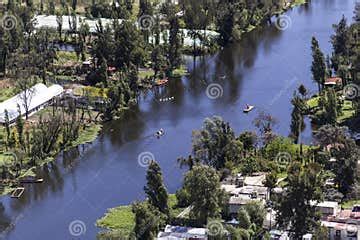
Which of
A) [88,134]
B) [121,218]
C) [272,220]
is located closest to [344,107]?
[88,134]

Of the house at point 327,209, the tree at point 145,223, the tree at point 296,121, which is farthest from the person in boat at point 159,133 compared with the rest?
the house at point 327,209

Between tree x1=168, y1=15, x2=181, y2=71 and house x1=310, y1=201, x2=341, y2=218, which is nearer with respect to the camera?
house x1=310, y1=201, x2=341, y2=218

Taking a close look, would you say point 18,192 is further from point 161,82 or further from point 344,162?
point 161,82

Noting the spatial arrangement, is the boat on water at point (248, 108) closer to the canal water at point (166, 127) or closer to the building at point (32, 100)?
the canal water at point (166, 127)

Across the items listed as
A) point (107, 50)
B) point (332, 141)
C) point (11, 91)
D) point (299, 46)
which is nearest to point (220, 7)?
point (299, 46)

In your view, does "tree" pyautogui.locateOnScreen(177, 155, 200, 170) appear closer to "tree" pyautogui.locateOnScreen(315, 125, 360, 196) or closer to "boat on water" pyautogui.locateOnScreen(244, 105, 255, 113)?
"tree" pyautogui.locateOnScreen(315, 125, 360, 196)

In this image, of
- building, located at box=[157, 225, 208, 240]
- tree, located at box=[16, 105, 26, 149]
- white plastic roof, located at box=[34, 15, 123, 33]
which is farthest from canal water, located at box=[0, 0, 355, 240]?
white plastic roof, located at box=[34, 15, 123, 33]

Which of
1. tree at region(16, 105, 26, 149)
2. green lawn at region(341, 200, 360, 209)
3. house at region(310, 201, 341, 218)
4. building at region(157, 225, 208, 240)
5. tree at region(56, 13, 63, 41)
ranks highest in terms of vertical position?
tree at region(56, 13, 63, 41)

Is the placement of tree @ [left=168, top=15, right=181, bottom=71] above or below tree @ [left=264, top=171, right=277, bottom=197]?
above
